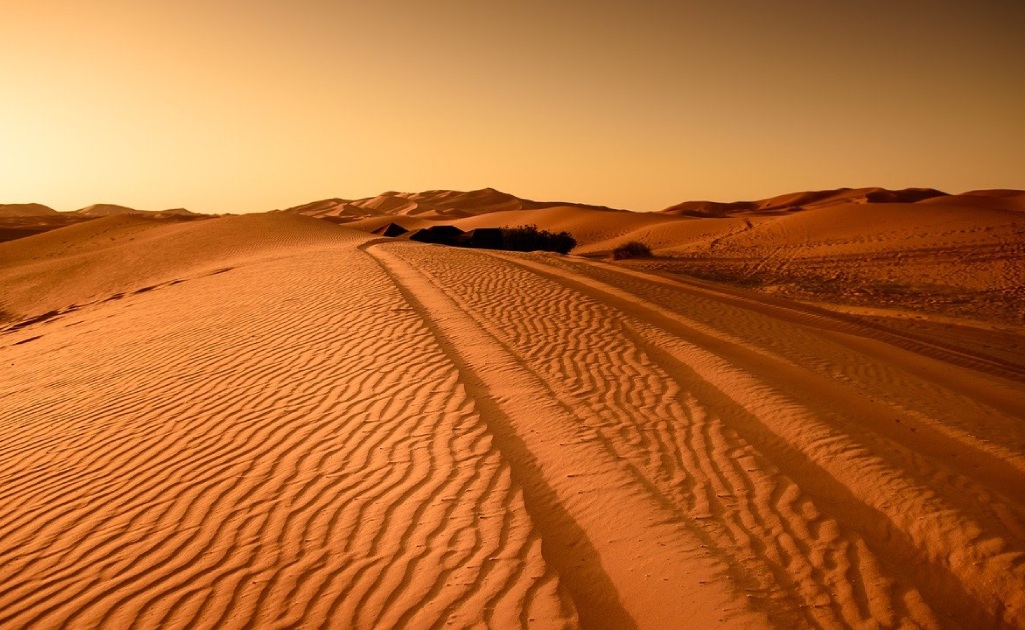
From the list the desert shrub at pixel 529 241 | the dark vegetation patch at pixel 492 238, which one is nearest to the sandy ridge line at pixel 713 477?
the dark vegetation patch at pixel 492 238

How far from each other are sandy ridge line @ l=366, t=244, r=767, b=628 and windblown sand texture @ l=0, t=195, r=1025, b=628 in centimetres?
2

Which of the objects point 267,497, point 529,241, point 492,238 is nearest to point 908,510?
point 267,497

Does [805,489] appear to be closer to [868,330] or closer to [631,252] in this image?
[868,330]

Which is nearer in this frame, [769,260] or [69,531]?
[69,531]

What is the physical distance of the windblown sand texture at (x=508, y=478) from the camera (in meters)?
3.15

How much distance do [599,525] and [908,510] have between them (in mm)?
2082

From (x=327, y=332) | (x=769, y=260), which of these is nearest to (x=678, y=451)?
(x=327, y=332)

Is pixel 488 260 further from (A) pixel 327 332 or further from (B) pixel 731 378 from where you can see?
(B) pixel 731 378

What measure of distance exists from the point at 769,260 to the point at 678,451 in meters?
22.1

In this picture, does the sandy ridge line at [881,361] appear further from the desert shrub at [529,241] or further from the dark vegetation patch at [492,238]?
the desert shrub at [529,241]

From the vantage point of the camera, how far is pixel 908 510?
388cm

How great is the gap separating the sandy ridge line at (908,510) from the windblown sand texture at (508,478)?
18 millimetres

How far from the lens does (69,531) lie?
4.04 metres

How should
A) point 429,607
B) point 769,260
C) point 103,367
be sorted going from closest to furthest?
1. point 429,607
2. point 103,367
3. point 769,260
